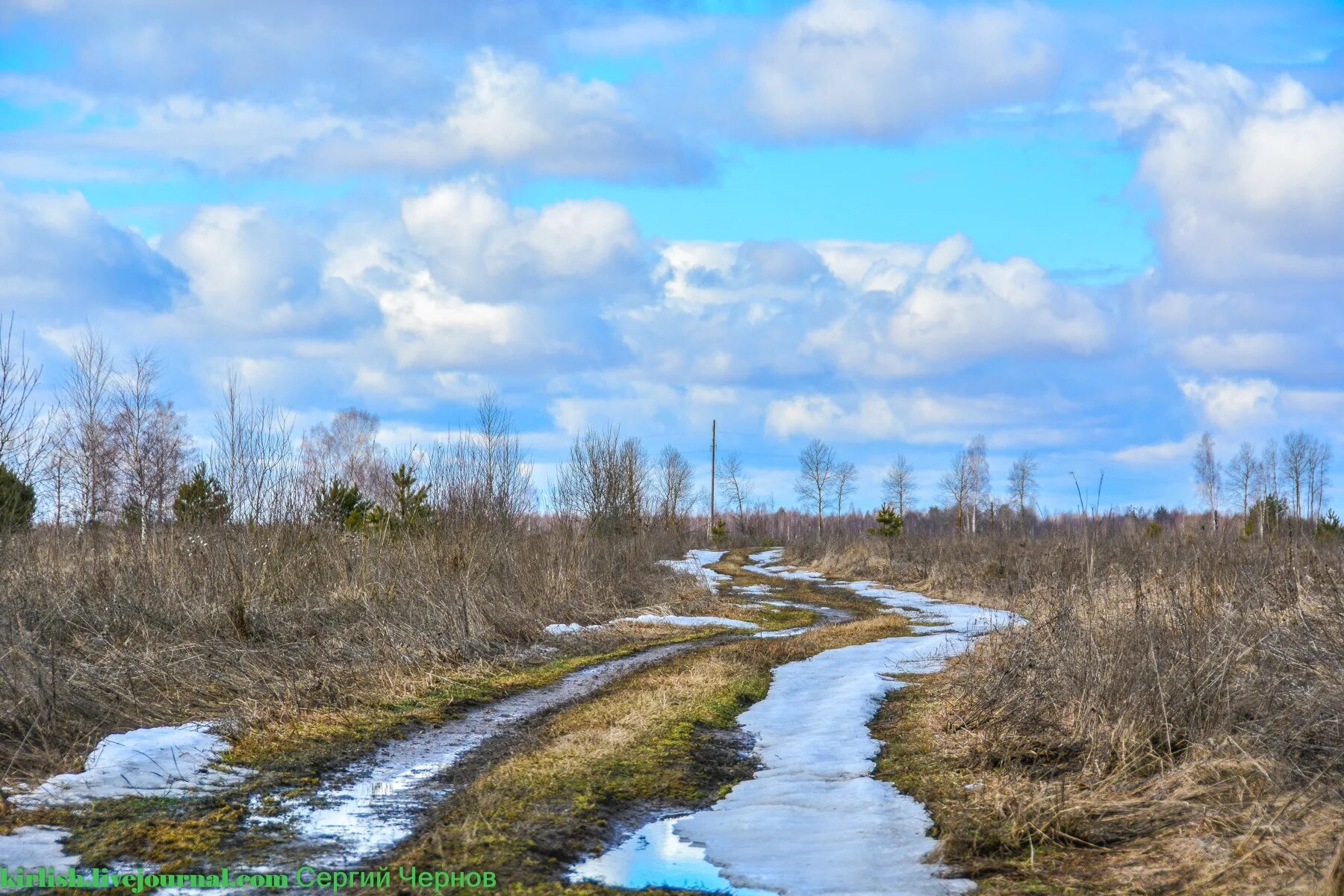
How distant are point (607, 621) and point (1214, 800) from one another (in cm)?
1111

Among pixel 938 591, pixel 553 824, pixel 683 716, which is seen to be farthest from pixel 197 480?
pixel 938 591

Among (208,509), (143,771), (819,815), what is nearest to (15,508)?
(208,509)

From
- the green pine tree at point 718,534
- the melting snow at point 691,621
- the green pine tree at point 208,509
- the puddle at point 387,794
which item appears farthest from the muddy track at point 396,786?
the green pine tree at point 718,534

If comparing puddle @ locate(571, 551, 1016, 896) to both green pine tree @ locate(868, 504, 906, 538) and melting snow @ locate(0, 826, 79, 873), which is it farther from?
green pine tree @ locate(868, 504, 906, 538)

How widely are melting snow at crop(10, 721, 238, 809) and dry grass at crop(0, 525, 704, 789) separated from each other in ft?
0.78

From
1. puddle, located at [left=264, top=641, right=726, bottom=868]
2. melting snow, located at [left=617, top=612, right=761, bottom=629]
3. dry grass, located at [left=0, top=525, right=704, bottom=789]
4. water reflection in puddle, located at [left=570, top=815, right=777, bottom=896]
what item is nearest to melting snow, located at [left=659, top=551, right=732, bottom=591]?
melting snow, located at [left=617, top=612, right=761, bottom=629]

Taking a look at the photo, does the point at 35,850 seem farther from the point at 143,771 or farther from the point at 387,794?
the point at 387,794

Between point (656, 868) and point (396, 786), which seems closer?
point (656, 868)

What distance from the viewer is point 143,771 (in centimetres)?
576

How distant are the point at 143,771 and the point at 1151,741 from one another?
5729 millimetres

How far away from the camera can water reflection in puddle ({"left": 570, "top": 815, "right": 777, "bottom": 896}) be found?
4320 millimetres

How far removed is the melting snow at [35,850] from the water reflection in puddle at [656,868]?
2201 mm

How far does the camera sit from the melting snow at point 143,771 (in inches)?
210

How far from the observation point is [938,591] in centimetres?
2347
